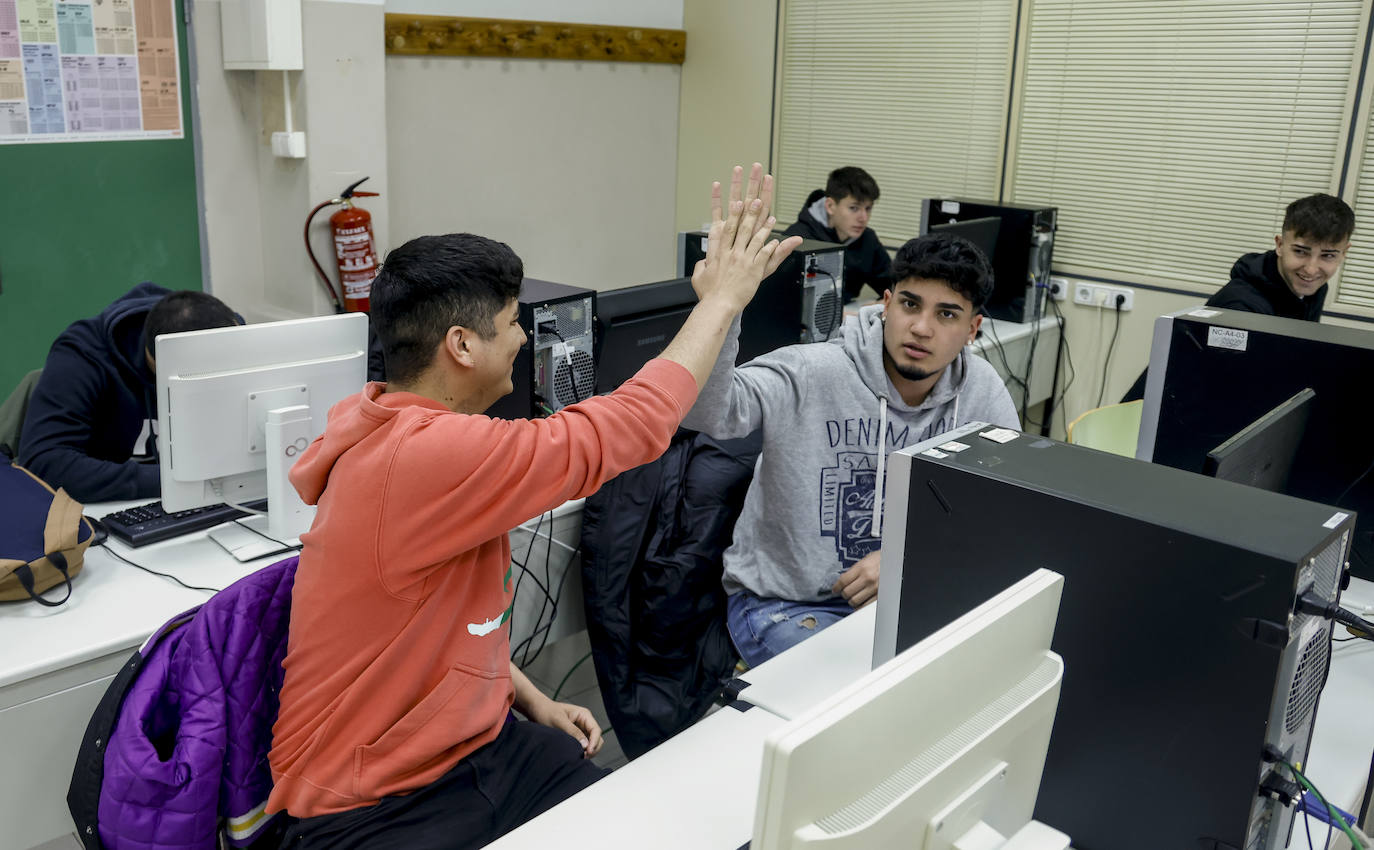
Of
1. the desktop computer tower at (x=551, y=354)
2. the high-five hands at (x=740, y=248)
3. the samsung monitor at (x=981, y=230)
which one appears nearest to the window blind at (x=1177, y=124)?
the samsung monitor at (x=981, y=230)

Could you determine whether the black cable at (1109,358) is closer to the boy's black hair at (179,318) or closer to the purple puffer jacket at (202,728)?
the boy's black hair at (179,318)

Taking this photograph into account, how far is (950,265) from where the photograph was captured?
2.05 m

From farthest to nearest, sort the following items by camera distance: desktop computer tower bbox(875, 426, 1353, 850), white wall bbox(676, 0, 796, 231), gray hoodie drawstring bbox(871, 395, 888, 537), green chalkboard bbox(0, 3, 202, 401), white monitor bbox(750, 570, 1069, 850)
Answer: white wall bbox(676, 0, 796, 231), green chalkboard bbox(0, 3, 202, 401), gray hoodie drawstring bbox(871, 395, 888, 537), desktop computer tower bbox(875, 426, 1353, 850), white monitor bbox(750, 570, 1069, 850)

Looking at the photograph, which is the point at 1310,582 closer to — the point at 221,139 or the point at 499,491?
the point at 499,491

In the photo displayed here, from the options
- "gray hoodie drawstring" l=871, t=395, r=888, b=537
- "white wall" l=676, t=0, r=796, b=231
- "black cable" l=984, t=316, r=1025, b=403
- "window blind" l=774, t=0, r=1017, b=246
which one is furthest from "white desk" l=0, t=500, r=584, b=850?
"white wall" l=676, t=0, r=796, b=231

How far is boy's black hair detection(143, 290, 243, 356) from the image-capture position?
7.47 ft

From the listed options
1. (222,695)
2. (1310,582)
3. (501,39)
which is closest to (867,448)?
(1310,582)

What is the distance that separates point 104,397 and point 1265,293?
3327mm

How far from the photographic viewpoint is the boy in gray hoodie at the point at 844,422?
2.05 m

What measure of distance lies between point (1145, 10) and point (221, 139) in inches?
142

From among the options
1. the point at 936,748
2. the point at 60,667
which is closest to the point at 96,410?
the point at 60,667

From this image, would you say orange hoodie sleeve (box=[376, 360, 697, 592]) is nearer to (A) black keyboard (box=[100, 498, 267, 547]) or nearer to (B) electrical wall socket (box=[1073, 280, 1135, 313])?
(A) black keyboard (box=[100, 498, 267, 547])

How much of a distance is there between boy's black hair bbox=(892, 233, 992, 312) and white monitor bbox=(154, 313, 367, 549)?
1103 mm

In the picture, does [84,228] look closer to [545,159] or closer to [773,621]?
[545,159]
